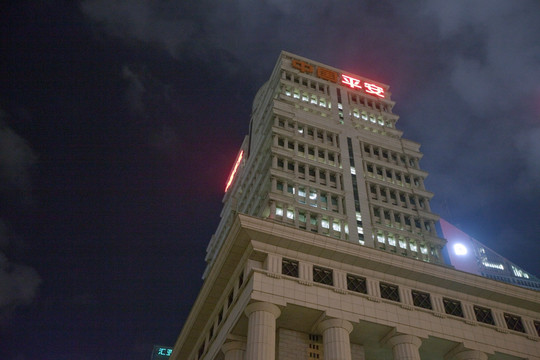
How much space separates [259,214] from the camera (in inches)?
2095

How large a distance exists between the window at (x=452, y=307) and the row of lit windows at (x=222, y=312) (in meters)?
15.9

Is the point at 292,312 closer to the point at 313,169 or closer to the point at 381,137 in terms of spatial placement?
the point at 313,169

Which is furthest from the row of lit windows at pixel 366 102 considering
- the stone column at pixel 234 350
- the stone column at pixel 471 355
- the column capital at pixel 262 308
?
the stone column at pixel 234 350

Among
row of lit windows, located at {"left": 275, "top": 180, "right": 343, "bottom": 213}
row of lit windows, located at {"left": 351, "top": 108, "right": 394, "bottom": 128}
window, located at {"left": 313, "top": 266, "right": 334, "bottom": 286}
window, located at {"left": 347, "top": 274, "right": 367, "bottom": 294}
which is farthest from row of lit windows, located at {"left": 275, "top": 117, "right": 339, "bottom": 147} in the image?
window, located at {"left": 313, "top": 266, "right": 334, "bottom": 286}

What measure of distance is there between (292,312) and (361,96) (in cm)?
5168

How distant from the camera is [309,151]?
60.1m

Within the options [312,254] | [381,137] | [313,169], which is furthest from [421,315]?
[381,137]

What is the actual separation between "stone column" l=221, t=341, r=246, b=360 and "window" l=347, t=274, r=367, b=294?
8682 millimetres

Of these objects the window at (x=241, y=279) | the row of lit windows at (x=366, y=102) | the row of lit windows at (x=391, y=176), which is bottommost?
the window at (x=241, y=279)

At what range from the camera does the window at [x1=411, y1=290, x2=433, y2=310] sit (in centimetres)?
3416

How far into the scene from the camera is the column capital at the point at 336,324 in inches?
1181

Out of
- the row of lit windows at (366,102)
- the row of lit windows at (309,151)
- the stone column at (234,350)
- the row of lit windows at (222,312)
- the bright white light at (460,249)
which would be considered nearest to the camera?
the stone column at (234,350)

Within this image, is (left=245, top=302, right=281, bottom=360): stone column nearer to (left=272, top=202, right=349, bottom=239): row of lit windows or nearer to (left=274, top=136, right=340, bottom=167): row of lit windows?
(left=272, top=202, right=349, bottom=239): row of lit windows

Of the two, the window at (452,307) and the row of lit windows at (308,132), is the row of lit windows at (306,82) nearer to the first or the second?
the row of lit windows at (308,132)
